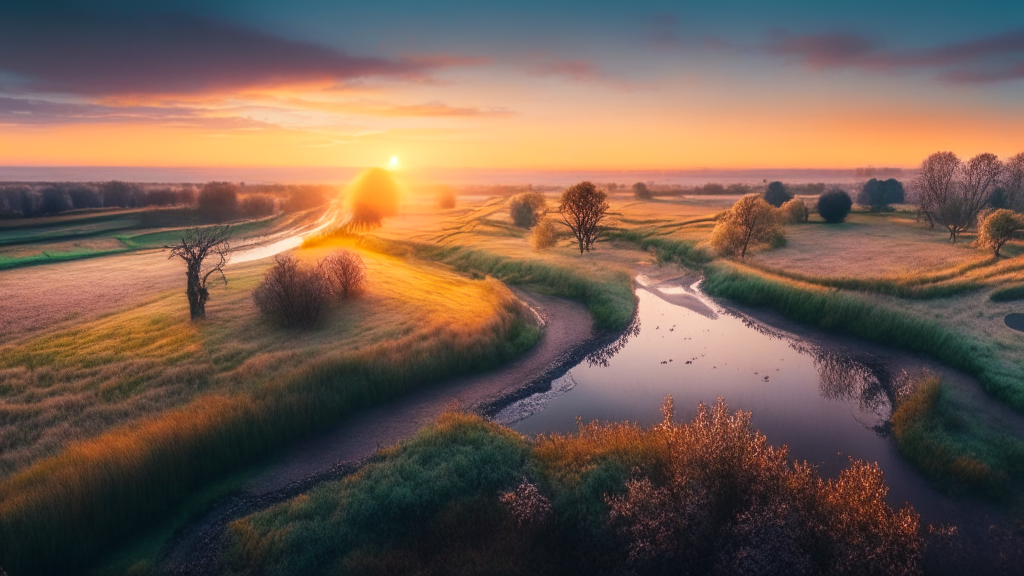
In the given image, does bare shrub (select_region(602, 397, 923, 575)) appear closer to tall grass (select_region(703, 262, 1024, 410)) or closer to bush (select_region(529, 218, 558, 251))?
tall grass (select_region(703, 262, 1024, 410))

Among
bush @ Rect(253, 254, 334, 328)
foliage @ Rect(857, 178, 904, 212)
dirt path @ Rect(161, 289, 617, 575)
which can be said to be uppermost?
foliage @ Rect(857, 178, 904, 212)

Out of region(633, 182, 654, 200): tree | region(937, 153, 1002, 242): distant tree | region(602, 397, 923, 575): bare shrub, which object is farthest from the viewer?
region(633, 182, 654, 200): tree

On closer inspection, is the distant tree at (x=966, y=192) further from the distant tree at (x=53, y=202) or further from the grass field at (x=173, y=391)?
the distant tree at (x=53, y=202)

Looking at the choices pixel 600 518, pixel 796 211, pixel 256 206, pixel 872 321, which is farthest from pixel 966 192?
pixel 256 206

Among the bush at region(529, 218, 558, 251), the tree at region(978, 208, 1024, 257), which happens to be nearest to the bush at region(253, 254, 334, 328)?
the bush at region(529, 218, 558, 251)

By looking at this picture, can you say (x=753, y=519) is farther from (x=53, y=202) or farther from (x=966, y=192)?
(x=53, y=202)

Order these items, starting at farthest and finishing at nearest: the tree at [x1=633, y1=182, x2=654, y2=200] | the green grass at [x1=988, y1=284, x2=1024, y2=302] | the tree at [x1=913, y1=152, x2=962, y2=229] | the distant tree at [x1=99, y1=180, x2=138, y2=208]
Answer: the tree at [x1=633, y1=182, x2=654, y2=200] < the distant tree at [x1=99, y1=180, x2=138, y2=208] < the tree at [x1=913, y1=152, x2=962, y2=229] < the green grass at [x1=988, y1=284, x2=1024, y2=302]

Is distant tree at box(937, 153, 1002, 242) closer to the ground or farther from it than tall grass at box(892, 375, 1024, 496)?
farther from it
